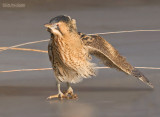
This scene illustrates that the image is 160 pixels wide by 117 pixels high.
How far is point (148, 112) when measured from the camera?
8.70 m

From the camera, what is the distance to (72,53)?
894 centimetres

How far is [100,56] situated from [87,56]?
0.37m

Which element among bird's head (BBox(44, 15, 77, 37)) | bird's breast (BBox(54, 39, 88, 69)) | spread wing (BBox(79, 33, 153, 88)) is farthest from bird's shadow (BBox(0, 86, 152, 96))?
bird's head (BBox(44, 15, 77, 37))

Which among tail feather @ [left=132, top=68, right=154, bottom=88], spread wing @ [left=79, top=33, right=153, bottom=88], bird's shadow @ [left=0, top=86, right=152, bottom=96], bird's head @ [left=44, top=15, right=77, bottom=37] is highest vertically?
bird's head @ [left=44, top=15, right=77, bottom=37]

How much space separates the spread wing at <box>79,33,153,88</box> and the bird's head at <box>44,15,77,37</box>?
398mm

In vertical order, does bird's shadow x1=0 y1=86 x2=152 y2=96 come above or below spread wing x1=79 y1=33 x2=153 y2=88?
below

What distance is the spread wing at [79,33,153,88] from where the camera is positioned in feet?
30.2

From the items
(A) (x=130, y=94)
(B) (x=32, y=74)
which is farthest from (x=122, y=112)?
(B) (x=32, y=74)

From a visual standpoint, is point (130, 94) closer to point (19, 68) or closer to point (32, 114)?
point (32, 114)

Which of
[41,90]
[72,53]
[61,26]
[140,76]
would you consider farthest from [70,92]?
[61,26]

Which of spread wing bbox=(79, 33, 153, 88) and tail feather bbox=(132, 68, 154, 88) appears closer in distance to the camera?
spread wing bbox=(79, 33, 153, 88)

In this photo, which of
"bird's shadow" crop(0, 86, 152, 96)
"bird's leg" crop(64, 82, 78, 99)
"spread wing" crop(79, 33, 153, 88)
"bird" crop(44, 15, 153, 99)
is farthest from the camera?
"bird's shadow" crop(0, 86, 152, 96)

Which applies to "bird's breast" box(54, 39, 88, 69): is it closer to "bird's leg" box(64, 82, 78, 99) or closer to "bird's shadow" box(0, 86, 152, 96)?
"bird's leg" box(64, 82, 78, 99)

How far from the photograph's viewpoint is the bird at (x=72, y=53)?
8.75 m
